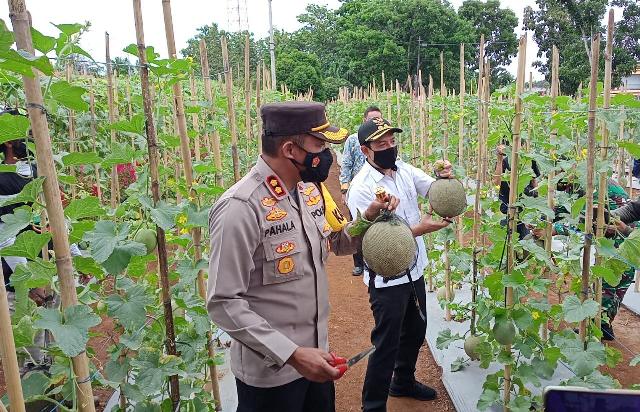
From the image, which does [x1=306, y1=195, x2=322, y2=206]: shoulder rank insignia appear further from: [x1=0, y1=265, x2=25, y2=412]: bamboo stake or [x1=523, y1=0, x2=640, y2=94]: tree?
[x1=523, y1=0, x2=640, y2=94]: tree

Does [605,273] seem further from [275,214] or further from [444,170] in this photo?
[275,214]

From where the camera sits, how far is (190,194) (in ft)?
8.57

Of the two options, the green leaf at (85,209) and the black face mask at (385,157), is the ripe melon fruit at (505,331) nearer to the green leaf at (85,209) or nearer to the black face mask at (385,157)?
the black face mask at (385,157)

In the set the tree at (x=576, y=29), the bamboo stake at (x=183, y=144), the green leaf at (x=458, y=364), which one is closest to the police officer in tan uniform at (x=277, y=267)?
the bamboo stake at (x=183, y=144)

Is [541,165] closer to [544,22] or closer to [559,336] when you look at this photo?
[559,336]

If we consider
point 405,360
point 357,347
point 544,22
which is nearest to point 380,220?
point 405,360

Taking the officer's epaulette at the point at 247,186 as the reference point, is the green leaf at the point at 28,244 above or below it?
below

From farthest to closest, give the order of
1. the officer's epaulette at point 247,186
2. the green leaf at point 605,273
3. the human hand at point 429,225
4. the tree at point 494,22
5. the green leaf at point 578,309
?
the tree at point 494,22 → the human hand at point 429,225 → the green leaf at point 605,273 → the green leaf at point 578,309 → the officer's epaulette at point 247,186

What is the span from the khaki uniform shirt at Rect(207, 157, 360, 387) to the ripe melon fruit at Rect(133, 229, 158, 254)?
0.30 meters

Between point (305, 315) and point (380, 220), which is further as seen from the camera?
point (380, 220)

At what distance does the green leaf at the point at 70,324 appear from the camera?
4.69ft

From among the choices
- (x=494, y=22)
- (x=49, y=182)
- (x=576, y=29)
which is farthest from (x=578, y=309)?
(x=494, y=22)

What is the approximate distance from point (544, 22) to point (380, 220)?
29715mm

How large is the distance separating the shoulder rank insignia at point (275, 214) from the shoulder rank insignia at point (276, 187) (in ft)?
0.17
